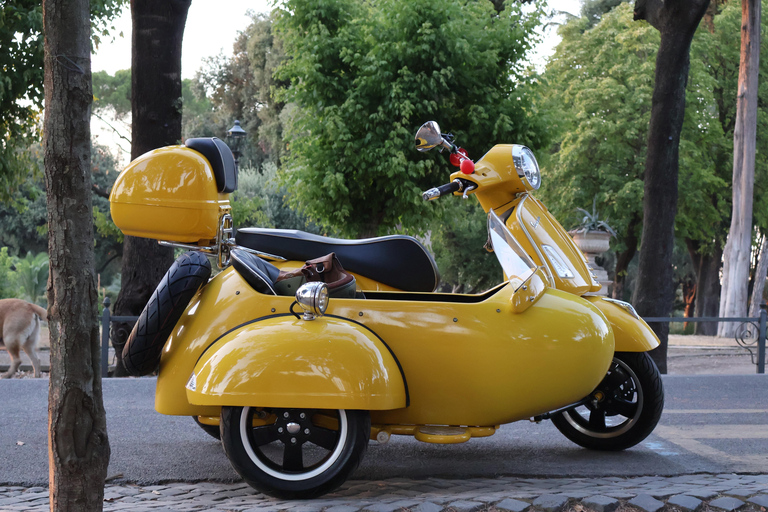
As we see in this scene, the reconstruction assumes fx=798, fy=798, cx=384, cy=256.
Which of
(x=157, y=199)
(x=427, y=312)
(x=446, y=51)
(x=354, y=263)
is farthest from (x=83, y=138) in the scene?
(x=446, y=51)

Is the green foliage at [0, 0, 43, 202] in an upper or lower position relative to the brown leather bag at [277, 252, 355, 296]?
upper

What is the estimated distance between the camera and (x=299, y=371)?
3508 mm

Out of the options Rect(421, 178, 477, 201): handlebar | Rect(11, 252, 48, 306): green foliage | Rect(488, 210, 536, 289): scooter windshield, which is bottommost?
Rect(11, 252, 48, 306): green foliage

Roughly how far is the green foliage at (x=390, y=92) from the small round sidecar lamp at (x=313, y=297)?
35.6 feet

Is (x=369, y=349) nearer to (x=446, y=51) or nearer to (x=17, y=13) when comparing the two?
(x=17, y=13)

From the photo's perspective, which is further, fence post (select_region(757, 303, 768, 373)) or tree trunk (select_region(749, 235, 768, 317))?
tree trunk (select_region(749, 235, 768, 317))

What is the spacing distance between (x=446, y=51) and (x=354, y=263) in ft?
34.4

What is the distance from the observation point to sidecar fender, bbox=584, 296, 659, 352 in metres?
4.40

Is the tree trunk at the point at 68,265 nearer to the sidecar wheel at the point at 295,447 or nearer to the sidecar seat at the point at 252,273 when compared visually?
the sidecar wheel at the point at 295,447

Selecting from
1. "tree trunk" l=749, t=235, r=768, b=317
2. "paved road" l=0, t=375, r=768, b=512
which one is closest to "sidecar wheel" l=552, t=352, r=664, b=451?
"paved road" l=0, t=375, r=768, b=512

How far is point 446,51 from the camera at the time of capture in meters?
14.4

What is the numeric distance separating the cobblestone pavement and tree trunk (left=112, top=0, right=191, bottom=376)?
16.7ft

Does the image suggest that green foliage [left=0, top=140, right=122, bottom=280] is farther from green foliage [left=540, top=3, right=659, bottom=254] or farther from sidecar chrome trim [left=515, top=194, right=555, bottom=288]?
sidecar chrome trim [left=515, top=194, right=555, bottom=288]

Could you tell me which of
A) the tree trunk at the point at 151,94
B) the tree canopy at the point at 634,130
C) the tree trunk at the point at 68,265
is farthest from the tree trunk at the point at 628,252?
the tree trunk at the point at 68,265
